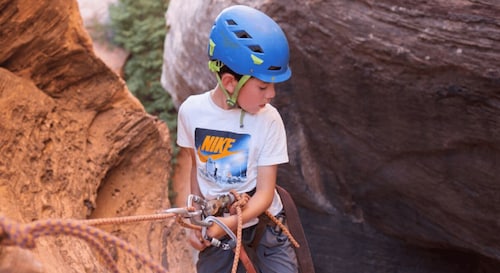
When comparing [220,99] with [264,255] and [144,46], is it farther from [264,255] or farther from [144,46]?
[144,46]

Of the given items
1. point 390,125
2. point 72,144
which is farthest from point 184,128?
point 390,125

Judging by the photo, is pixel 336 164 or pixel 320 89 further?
pixel 336 164

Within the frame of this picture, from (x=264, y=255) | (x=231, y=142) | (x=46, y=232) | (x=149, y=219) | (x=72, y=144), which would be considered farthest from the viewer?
(x=72, y=144)

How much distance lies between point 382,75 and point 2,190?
207 centimetres

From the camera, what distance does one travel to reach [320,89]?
3.77 metres

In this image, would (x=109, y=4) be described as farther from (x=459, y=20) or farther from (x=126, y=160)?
(x=459, y=20)

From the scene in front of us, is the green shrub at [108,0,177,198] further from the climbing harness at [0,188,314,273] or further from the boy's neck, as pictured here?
the climbing harness at [0,188,314,273]

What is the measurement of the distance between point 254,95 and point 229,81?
0.40ft

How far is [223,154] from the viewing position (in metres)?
2.56

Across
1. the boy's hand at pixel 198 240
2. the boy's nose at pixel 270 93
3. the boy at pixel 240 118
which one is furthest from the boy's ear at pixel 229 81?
the boy's hand at pixel 198 240

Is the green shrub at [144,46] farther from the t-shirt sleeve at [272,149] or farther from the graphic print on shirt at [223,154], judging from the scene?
the t-shirt sleeve at [272,149]

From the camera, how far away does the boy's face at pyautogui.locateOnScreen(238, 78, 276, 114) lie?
250 cm

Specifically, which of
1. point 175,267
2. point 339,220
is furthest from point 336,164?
point 175,267

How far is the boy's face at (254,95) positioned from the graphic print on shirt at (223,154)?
0.13 m
